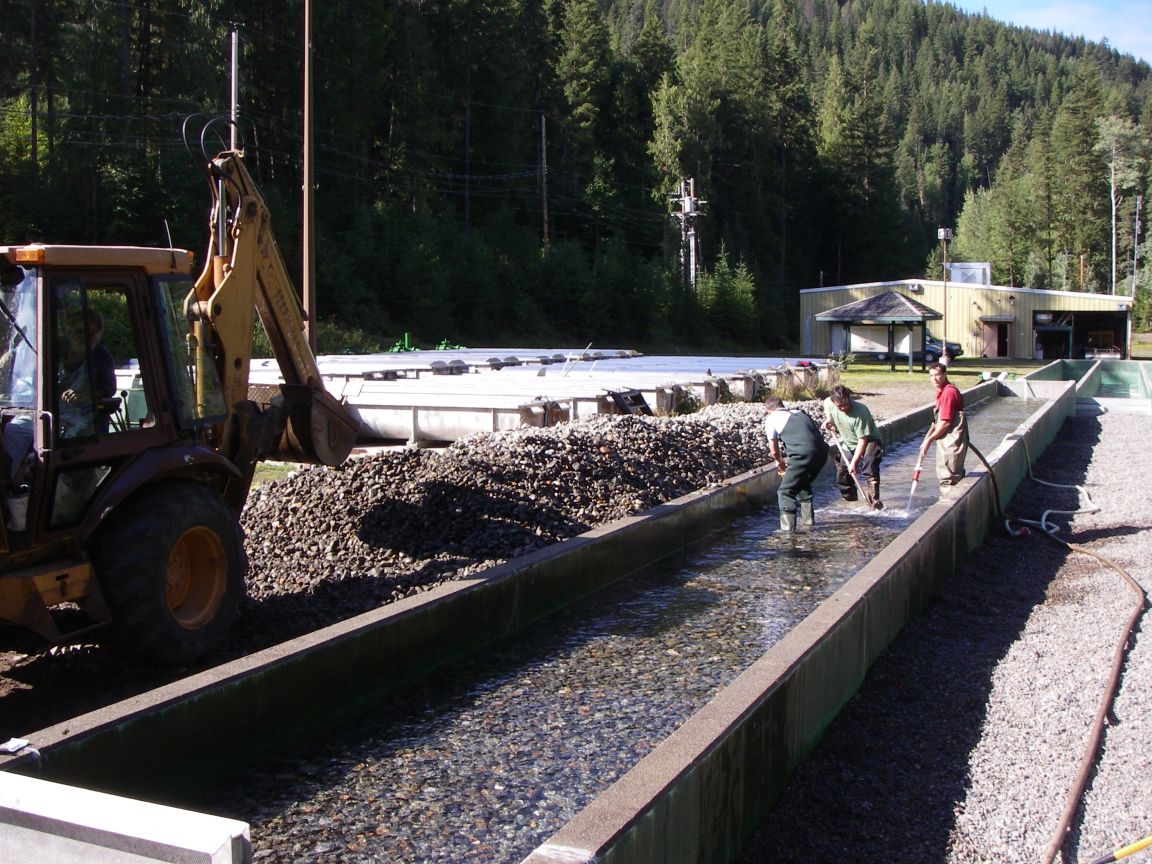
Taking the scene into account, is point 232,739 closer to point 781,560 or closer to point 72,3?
point 781,560

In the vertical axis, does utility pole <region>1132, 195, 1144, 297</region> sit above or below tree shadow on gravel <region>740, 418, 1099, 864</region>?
above

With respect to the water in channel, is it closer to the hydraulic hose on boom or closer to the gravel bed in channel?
the gravel bed in channel

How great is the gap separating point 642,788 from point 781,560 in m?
7.42

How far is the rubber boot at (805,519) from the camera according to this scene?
1300cm

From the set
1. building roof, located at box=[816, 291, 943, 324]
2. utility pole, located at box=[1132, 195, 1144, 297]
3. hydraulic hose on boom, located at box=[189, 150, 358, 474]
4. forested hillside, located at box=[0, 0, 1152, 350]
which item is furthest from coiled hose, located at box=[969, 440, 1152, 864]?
utility pole, located at box=[1132, 195, 1144, 297]

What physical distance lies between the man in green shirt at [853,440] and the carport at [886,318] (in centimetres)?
2954

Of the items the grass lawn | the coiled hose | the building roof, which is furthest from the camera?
the grass lawn

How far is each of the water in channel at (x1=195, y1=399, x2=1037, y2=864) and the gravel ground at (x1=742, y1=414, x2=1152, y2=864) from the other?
1.09 m

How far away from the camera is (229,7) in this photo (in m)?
47.4

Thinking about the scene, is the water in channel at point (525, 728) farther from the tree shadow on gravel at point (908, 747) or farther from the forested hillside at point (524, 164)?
the forested hillside at point (524, 164)

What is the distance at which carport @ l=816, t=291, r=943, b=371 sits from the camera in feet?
147

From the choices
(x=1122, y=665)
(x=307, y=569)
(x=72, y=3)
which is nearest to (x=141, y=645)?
(x=307, y=569)

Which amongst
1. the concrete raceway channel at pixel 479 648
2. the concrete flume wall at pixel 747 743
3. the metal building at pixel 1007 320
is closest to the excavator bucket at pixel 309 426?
the concrete raceway channel at pixel 479 648

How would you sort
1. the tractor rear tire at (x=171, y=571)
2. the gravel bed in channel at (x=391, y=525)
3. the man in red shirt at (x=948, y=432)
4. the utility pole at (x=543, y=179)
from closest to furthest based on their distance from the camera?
the tractor rear tire at (x=171, y=571) < the gravel bed in channel at (x=391, y=525) < the man in red shirt at (x=948, y=432) < the utility pole at (x=543, y=179)
